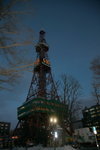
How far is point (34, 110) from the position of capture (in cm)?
4619

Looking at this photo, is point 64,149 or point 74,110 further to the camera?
point 74,110

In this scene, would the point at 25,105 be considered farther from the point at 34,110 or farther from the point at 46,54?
the point at 46,54

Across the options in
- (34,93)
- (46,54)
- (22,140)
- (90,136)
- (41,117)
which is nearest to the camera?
(90,136)

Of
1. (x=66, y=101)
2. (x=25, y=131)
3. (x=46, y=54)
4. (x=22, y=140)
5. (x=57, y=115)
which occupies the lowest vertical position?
(x=22, y=140)

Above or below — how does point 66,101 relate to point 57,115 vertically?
above

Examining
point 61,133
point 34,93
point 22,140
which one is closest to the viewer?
point 61,133

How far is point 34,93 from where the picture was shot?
171ft

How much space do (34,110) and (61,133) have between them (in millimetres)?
30750

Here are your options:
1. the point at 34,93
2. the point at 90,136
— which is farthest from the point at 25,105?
the point at 90,136

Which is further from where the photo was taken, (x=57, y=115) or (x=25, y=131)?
(x=25, y=131)

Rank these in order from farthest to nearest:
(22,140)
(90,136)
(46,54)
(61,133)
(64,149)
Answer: (46,54), (22,140), (90,136), (61,133), (64,149)

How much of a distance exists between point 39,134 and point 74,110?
83.2 ft

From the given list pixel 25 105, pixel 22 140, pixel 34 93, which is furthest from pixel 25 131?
pixel 34 93

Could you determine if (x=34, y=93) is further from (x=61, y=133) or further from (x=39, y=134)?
(x=61, y=133)
